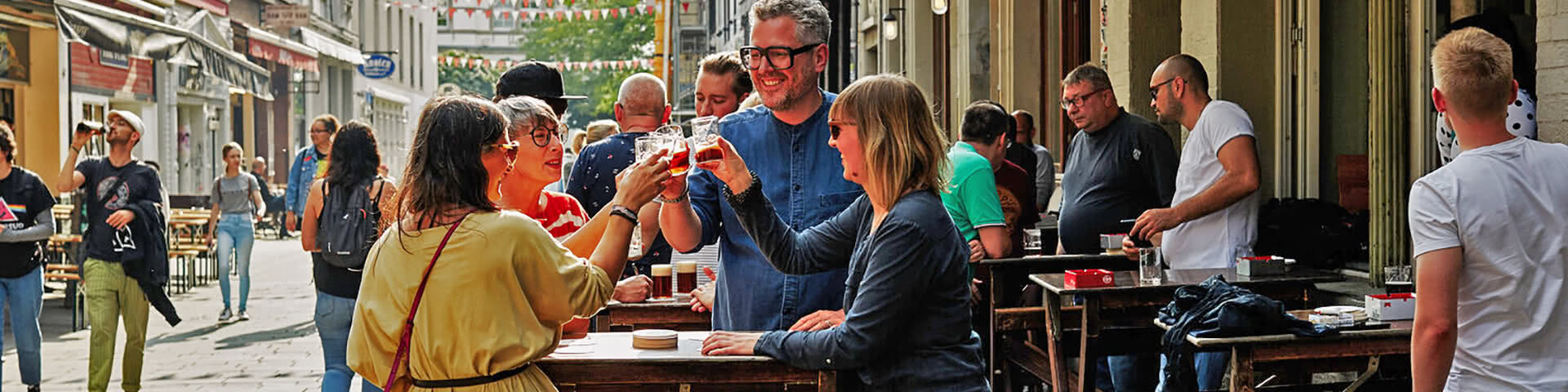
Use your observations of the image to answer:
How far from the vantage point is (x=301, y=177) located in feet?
43.7

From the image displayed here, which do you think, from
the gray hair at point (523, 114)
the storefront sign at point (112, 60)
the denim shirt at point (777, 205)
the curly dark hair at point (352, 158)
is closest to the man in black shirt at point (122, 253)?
the curly dark hair at point (352, 158)

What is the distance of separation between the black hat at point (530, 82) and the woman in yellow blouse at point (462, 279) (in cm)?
231

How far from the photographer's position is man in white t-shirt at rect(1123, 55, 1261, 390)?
652cm

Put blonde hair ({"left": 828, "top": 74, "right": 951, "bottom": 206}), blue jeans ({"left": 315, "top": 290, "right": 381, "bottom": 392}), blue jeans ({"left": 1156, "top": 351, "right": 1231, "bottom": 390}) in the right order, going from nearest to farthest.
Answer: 1. blonde hair ({"left": 828, "top": 74, "right": 951, "bottom": 206})
2. blue jeans ({"left": 1156, "top": 351, "right": 1231, "bottom": 390})
3. blue jeans ({"left": 315, "top": 290, "right": 381, "bottom": 392})

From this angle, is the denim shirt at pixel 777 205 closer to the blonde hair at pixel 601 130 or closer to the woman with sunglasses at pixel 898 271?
the woman with sunglasses at pixel 898 271

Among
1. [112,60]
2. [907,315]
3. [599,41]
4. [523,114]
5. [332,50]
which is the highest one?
[599,41]

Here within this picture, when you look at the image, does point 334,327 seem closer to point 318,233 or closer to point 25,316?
Answer: point 318,233

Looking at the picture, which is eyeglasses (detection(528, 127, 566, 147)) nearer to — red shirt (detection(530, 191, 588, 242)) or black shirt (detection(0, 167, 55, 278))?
red shirt (detection(530, 191, 588, 242))

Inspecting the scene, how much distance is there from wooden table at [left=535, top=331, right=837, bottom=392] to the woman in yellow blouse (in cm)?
26

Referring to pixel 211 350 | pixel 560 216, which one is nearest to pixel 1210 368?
pixel 560 216

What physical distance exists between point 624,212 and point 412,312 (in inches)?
21.6

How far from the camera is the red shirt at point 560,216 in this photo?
16.3 ft

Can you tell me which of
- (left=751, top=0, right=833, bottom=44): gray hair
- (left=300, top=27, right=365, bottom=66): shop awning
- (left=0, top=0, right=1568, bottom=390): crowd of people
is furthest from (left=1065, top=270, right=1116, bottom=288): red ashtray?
(left=300, top=27, right=365, bottom=66): shop awning

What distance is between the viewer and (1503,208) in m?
3.44
